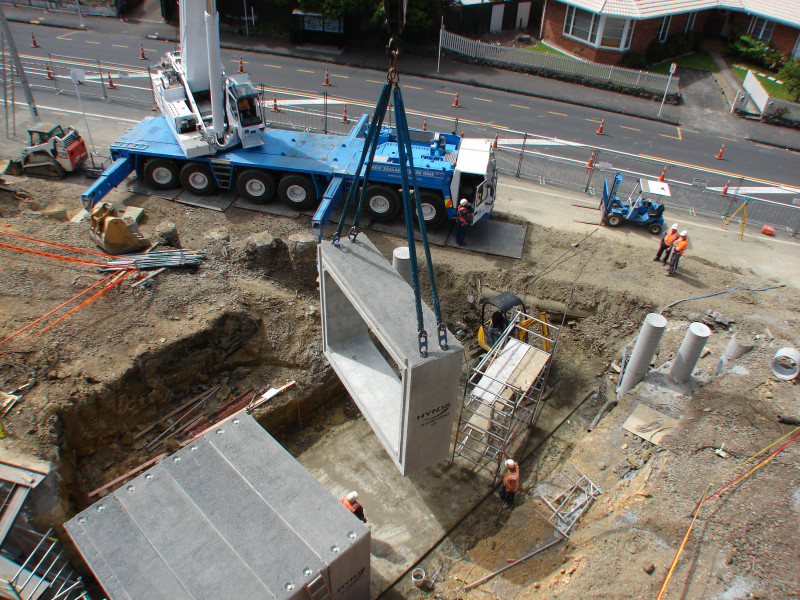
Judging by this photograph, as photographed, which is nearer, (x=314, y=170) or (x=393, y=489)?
(x=393, y=489)

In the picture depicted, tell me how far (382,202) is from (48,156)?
35.8 ft

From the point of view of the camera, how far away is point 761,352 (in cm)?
1263

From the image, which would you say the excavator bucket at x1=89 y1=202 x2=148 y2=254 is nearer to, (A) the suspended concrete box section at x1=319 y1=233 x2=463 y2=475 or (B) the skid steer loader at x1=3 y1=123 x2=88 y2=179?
(B) the skid steer loader at x1=3 y1=123 x2=88 y2=179

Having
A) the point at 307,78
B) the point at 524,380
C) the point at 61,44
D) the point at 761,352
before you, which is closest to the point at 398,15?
the point at 524,380

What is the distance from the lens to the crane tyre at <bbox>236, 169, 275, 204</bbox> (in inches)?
683

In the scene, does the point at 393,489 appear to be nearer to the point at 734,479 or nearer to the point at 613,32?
the point at 734,479

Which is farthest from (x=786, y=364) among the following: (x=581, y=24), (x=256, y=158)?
(x=581, y=24)

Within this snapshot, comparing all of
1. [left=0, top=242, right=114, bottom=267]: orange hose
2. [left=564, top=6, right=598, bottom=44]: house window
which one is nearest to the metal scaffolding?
[left=0, top=242, right=114, bottom=267]: orange hose

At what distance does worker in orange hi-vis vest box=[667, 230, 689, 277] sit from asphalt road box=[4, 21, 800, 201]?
849cm

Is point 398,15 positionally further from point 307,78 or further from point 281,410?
point 307,78

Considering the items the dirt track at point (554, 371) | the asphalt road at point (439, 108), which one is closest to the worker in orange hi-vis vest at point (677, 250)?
the dirt track at point (554, 371)

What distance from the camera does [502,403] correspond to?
472 inches

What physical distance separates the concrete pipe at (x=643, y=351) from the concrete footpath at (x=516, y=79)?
18938 mm

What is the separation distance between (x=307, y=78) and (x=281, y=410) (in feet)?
65.5
